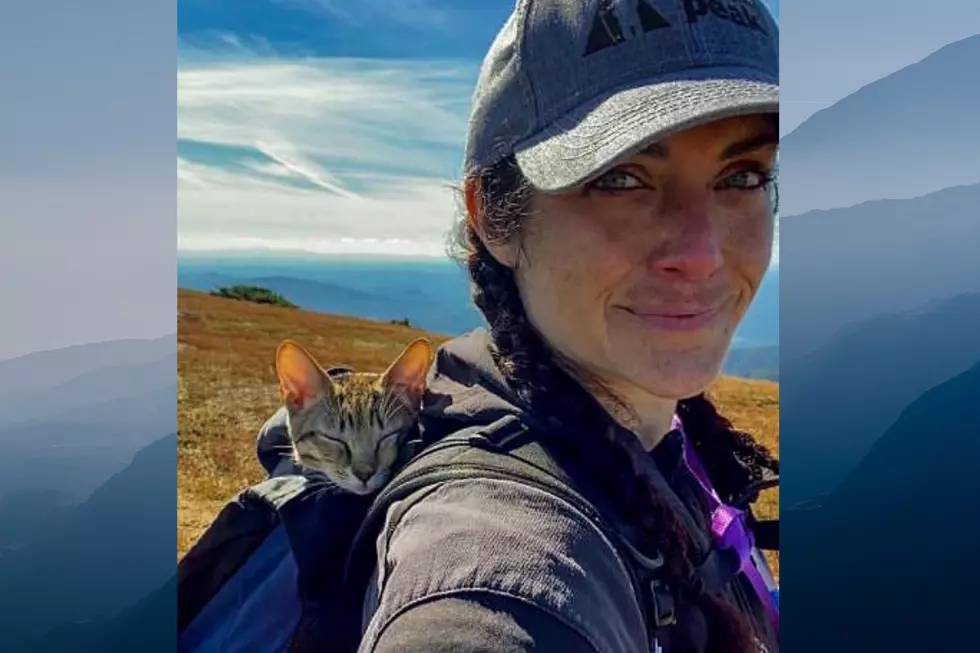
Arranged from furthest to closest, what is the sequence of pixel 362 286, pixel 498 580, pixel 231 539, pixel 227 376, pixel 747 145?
pixel 362 286 < pixel 227 376 < pixel 231 539 < pixel 747 145 < pixel 498 580

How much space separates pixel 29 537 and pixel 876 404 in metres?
1.32

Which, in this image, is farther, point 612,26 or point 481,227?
point 481,227

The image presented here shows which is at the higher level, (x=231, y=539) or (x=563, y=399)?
(x=563, y=399)

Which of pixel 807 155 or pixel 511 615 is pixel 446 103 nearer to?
pixel 807 155

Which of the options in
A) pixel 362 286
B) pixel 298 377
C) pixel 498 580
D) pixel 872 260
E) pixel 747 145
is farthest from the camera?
pixel 872 260

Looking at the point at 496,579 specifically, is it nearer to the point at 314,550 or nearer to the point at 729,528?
the point at 314,550

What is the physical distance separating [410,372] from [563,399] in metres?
0.27

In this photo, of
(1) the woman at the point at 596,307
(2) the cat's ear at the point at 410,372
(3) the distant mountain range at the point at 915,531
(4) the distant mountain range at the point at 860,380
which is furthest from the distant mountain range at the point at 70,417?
(3) the distant mountain range at the point at 915,531

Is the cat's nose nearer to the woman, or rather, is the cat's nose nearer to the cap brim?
the woman

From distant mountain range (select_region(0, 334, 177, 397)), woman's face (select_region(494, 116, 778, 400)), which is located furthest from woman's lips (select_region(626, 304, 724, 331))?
distant mountain range (select_region(0, 334, 177, 397))

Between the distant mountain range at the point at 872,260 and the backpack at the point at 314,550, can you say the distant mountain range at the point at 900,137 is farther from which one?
the backpack at the point at 314,550

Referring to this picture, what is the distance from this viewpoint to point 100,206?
1211 millimetres

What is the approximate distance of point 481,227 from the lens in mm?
850

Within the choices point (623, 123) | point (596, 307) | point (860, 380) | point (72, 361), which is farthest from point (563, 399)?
point (860, 380)
